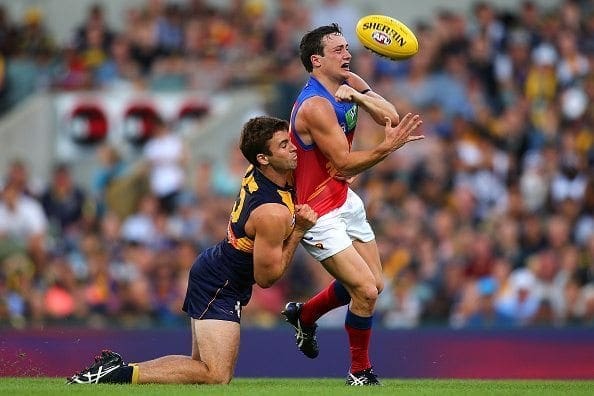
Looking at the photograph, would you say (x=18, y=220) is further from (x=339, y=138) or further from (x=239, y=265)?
(x=339, y=138)

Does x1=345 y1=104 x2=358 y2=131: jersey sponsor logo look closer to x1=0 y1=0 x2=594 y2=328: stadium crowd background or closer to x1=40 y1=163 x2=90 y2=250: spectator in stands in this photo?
x1=0 y1=0 x2=594 y2=328: stadium crowd background

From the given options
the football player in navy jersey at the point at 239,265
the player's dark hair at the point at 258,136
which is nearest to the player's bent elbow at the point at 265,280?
the football player in navy jersey at the point at 239,265

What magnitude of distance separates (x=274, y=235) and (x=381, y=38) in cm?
176

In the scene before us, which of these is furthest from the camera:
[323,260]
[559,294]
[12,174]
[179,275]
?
[12,174]

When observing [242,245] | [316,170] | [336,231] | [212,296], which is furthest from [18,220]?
[336,231]

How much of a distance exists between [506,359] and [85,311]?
4.76 metres

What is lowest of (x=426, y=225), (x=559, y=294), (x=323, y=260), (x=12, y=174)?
(x=323, y=260)

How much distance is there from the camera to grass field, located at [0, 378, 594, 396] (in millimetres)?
10633

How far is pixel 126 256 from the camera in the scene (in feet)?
58.6

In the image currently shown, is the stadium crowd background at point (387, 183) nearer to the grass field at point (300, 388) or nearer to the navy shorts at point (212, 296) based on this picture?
the grass field at point (300, 388)

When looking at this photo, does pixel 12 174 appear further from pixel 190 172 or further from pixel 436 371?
pixel 436 371

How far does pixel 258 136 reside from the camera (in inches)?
443

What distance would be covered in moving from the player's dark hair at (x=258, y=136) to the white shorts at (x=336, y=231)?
0.67m

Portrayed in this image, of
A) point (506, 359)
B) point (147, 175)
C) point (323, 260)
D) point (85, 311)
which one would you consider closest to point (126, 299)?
point (85, 311)
